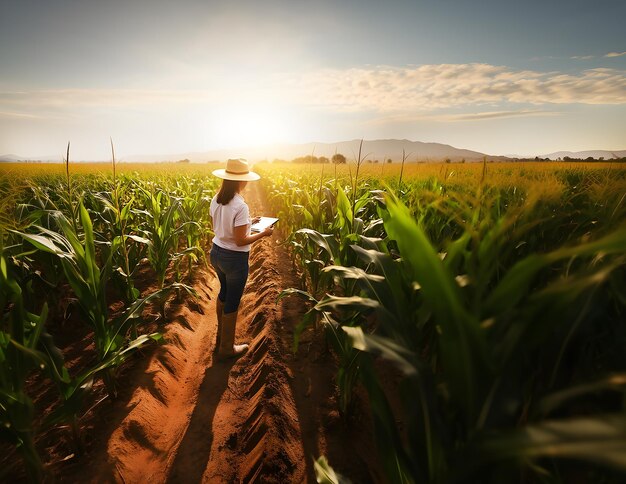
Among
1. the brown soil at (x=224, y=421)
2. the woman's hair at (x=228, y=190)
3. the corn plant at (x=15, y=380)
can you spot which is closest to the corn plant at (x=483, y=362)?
the brown soil at (x=224, y=421)

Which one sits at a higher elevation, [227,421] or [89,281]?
[89,281]

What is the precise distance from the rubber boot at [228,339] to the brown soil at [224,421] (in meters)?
0.11

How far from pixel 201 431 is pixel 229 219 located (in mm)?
1884

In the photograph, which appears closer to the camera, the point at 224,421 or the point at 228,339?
the point at 224,421

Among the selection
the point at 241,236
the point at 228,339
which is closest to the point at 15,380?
the point at 241,236

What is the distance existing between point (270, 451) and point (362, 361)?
4.66ft

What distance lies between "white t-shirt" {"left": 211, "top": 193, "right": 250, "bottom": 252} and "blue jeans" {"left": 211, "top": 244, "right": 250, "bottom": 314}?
64mm

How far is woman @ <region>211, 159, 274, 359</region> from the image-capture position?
9.96 feet

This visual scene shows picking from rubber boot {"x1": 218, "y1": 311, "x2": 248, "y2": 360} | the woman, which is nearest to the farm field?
rubber boot {"x1": 218, "y1": 311, "x2": 248, "y2": 360}

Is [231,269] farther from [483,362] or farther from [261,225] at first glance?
[483,362]

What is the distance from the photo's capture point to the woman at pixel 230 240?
9.96 ft

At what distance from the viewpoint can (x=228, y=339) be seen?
3.46 m

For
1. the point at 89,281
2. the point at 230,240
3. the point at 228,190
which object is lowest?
the point at 89,281

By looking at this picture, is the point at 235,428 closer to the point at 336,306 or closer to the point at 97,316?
the point at 97,316
